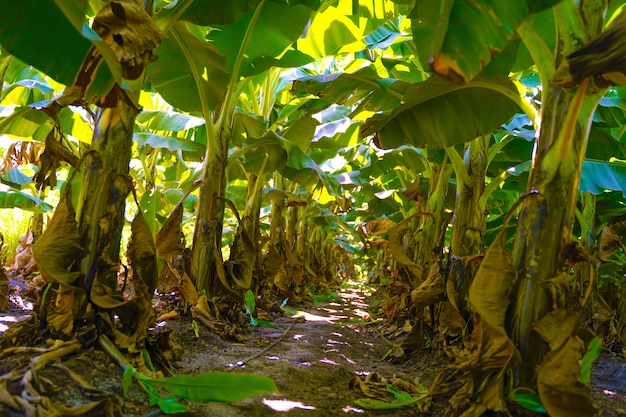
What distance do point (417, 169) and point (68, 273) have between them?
3574mm

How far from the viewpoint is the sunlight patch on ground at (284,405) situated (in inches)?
73.4

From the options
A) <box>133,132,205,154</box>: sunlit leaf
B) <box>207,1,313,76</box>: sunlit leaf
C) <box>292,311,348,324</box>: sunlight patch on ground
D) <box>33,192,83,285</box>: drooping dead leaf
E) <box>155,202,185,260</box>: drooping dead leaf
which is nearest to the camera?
<box>33,192,83,285</box>: drooping dead leaf

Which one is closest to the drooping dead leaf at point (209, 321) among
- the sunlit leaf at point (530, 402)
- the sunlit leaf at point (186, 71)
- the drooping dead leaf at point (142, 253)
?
A: the drooping dead leaf at point (142, 253)

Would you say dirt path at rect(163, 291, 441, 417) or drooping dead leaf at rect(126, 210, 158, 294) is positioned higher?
drooping dead leaf at rect(126, 210, 158, 294)

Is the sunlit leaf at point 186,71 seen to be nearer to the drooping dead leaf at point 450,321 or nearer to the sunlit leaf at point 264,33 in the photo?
the sunlit leaf at point 264,33

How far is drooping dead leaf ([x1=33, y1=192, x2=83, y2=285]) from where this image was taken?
67.4 inches

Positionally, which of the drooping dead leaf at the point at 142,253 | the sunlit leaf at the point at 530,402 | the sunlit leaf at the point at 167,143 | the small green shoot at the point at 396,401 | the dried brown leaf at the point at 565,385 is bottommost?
the small green shoot at the point at 396,401

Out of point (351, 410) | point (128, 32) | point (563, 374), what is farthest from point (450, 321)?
point (128, 32)

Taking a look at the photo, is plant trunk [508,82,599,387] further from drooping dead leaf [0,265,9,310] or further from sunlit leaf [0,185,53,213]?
sunlit leaf [0,185,53,213]

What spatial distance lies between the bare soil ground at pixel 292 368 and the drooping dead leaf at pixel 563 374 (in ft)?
1.68

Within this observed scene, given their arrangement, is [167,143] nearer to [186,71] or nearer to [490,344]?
[186,71]

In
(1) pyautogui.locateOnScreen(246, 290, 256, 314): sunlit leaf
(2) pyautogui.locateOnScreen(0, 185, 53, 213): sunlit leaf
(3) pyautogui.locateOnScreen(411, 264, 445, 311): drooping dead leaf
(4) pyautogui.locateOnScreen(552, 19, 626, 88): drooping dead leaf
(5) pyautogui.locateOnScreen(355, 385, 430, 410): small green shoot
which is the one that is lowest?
(5) pyautogui.locateOnScreen(355, 385, 430, 410): small green shoot

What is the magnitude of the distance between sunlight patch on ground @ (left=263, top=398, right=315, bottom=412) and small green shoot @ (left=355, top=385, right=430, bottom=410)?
0.24 metres

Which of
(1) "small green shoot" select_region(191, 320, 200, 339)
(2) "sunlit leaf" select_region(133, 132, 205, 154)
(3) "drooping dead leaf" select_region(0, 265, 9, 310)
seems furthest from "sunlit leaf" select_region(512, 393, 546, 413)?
(3) "drooping dead leaf" select_region(0, 265, 9, 310)
